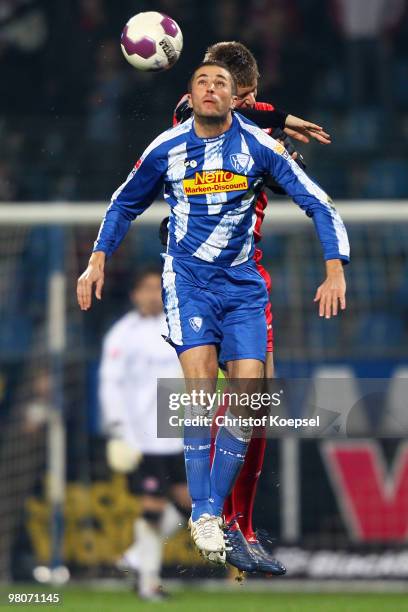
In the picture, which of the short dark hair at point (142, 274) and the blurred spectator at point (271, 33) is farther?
the blurred spectator at point (271, 33)

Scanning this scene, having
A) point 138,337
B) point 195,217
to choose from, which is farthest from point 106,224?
point 138,337

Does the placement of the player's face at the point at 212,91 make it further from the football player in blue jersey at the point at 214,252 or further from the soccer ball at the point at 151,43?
the soccer ball at the point at 151,43

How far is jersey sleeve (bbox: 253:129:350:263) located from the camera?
23.6 ft

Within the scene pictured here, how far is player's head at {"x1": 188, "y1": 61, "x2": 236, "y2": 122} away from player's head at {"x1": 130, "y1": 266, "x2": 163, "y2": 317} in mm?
4219

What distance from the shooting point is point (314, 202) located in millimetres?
7266

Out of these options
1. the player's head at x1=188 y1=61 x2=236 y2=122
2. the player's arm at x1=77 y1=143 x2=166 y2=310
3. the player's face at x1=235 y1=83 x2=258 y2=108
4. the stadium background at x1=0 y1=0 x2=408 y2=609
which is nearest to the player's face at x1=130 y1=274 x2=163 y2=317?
the stadium background at x1=0 y1=0 x2=408 y2=609

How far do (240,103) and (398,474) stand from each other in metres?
5.10

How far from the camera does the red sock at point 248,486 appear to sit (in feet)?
25.5

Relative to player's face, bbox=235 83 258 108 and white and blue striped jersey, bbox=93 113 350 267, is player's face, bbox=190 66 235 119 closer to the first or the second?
white and blue striped jersey, bbox=93 113 350 267

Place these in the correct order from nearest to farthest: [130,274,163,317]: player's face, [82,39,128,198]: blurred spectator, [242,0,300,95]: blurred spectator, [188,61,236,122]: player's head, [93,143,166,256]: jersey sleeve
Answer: [188,61,236,122]: player's head < [93,143,166,256]: jersey sleeve < [130,274,163,317]: player's face < [82,39,128,198]: blurred spectator < [242,0,300,95]: blurred spectator

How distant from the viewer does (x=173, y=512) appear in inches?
476

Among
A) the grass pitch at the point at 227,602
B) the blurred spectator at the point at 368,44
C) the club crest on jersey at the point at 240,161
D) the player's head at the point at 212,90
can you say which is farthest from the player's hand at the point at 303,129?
the blurred spectator at the point at 368,44

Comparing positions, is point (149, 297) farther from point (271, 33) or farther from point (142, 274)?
point (271, 33)

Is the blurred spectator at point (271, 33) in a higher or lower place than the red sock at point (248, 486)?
higher
